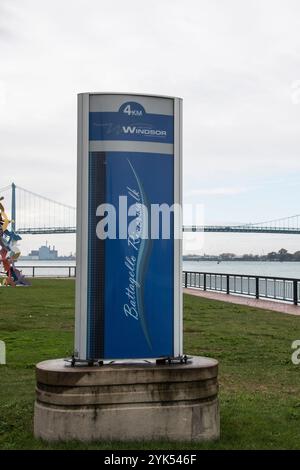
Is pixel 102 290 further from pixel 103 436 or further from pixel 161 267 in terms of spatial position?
pixel 103 436

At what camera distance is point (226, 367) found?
9.75 metres

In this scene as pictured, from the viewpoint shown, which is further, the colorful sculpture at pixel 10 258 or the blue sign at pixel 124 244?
the colorful sculpture at pixel 10 258

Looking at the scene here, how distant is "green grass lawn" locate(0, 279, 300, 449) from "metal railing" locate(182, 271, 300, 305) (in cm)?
534

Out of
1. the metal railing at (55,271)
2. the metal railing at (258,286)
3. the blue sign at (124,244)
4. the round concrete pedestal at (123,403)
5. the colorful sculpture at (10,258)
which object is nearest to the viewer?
the round concrete pedestal at (123,403)

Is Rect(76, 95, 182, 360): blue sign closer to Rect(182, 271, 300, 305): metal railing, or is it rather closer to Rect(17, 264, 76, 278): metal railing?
Rect(182, 271, 300, 305): metal railing

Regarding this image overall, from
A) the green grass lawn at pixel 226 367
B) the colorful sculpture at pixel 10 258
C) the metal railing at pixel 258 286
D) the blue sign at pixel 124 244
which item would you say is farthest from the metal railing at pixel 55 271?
the blue sign at pixel 124 244

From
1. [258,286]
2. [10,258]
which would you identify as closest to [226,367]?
[258,286]

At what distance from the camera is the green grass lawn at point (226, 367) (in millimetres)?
5930

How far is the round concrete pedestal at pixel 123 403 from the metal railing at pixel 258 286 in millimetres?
18176

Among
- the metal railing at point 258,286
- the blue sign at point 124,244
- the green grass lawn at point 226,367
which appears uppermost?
the blue sign at point 124,244

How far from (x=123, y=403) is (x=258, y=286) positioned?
22255 millimetres

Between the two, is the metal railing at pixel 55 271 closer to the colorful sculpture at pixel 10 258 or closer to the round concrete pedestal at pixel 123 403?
the colorful sculpture at pixel 10 258

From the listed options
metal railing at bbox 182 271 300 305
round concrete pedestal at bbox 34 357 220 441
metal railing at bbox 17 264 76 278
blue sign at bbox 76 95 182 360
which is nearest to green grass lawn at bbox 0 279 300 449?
round concrete pedestal at bbox 34 357 220 441

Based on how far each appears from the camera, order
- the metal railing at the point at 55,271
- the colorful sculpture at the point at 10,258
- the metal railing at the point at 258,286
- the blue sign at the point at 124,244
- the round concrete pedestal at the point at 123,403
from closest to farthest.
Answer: the round concrete pedestal at the point at 123,403
the blue sign at the point at 124,244
the metal railing at the point at 258,286
the colorful sculpture at the point at 10,258
the metal railing at the point at 55,271
